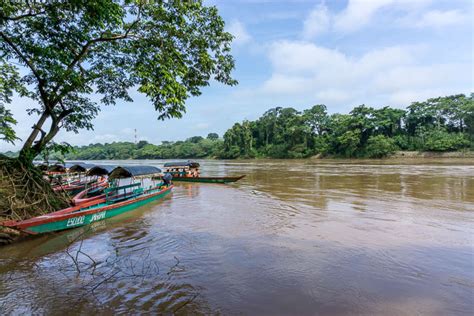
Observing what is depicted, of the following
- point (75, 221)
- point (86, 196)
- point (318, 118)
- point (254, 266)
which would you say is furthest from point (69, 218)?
point (318, 118)

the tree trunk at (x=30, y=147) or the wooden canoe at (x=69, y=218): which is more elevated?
the tree trunk at (x=30, y=147)

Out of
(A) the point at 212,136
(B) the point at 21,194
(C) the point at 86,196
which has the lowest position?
(C) the point at 86,196

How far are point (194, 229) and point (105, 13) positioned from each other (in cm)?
589

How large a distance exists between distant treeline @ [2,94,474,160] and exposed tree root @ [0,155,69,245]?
2756 centimetres

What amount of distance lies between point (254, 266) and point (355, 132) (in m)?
57.1

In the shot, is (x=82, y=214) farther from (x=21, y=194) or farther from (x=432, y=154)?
(x=432, y=154)

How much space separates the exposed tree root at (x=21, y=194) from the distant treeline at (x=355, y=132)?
27562 mm

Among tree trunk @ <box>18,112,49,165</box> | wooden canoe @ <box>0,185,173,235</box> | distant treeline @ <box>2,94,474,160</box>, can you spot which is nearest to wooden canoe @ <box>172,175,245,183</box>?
wooden canoe @ <box>0,185,173,235</box>

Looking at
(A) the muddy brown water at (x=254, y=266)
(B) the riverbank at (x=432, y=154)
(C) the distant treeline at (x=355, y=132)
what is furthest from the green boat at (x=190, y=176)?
(B) the riverbank at (x=432, y=154)

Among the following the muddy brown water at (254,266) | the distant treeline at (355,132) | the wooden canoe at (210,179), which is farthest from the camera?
the distant treeline at (355,132)

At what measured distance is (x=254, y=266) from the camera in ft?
18.1

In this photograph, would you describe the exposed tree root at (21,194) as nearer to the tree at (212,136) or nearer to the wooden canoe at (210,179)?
the wooden canoe at (210,179)

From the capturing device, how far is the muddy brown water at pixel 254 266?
414 centimetres

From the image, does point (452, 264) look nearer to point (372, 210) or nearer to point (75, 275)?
point (372, 210)
